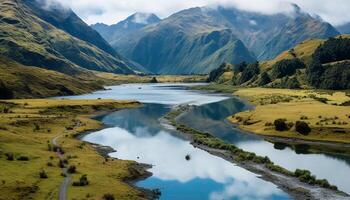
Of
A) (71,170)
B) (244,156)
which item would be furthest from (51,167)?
(244,156)

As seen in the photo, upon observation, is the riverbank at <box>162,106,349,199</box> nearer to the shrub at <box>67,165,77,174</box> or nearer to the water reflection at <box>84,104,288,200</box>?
the water reflection at <box>84,104,288,200</box>

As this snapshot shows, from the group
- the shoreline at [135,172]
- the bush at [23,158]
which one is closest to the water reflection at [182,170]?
the shoreline at [135,172]

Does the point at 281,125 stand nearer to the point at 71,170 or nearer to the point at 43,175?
the point at 71,170

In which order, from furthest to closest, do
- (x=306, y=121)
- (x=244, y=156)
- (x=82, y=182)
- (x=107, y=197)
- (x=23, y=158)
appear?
(x=306, y=121), (x=244, y=156), (x=23, y=158), (x=82, y=182), (x=107, y=197)

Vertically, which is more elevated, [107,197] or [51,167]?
[51,167]

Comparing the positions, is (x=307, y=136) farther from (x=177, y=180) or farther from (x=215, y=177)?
(x=177, y=180)

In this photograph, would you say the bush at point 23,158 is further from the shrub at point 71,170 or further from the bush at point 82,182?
the bush at point 82,182
